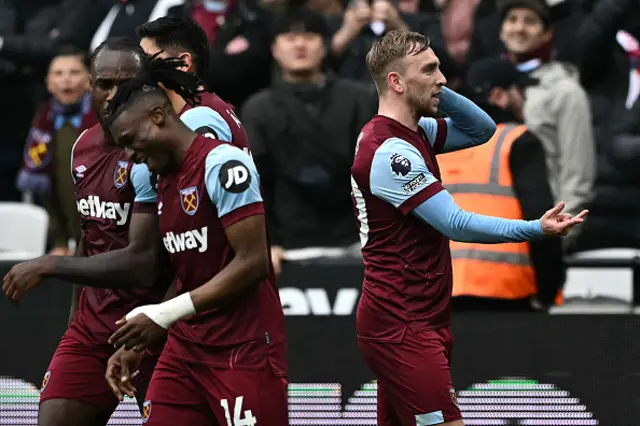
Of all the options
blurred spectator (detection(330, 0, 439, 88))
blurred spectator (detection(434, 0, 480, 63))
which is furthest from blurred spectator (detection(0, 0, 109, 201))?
blurred spectator (detection(434, 0, 480, 63))

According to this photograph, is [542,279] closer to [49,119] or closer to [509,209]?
[509,209]

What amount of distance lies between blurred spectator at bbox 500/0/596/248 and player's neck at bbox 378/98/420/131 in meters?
2.65

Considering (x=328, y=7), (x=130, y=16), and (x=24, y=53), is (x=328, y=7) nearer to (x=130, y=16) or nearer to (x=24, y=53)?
(x=130, y=16)

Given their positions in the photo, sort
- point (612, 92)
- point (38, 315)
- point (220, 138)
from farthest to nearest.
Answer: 1. point (612, 92)
2. point (38, 315)
3. point (220, 138)

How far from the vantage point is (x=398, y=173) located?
18.5 ft

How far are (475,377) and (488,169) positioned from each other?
1111 mm

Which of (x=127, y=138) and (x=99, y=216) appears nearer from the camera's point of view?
(x=127, y=138)

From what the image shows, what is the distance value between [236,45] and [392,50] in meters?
3.86

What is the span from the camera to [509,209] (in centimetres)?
707

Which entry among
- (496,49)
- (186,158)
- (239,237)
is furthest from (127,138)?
(496,49)

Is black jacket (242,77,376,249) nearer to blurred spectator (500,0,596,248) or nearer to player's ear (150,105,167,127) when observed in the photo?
blurred spectator (500,0,596,248)

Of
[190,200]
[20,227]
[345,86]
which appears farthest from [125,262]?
[20,227]

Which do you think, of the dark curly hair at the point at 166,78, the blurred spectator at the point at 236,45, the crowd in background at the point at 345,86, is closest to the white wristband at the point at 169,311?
the dark curly hair at the point at 166,78

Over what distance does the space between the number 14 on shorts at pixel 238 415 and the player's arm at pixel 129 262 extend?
2.19 feet
